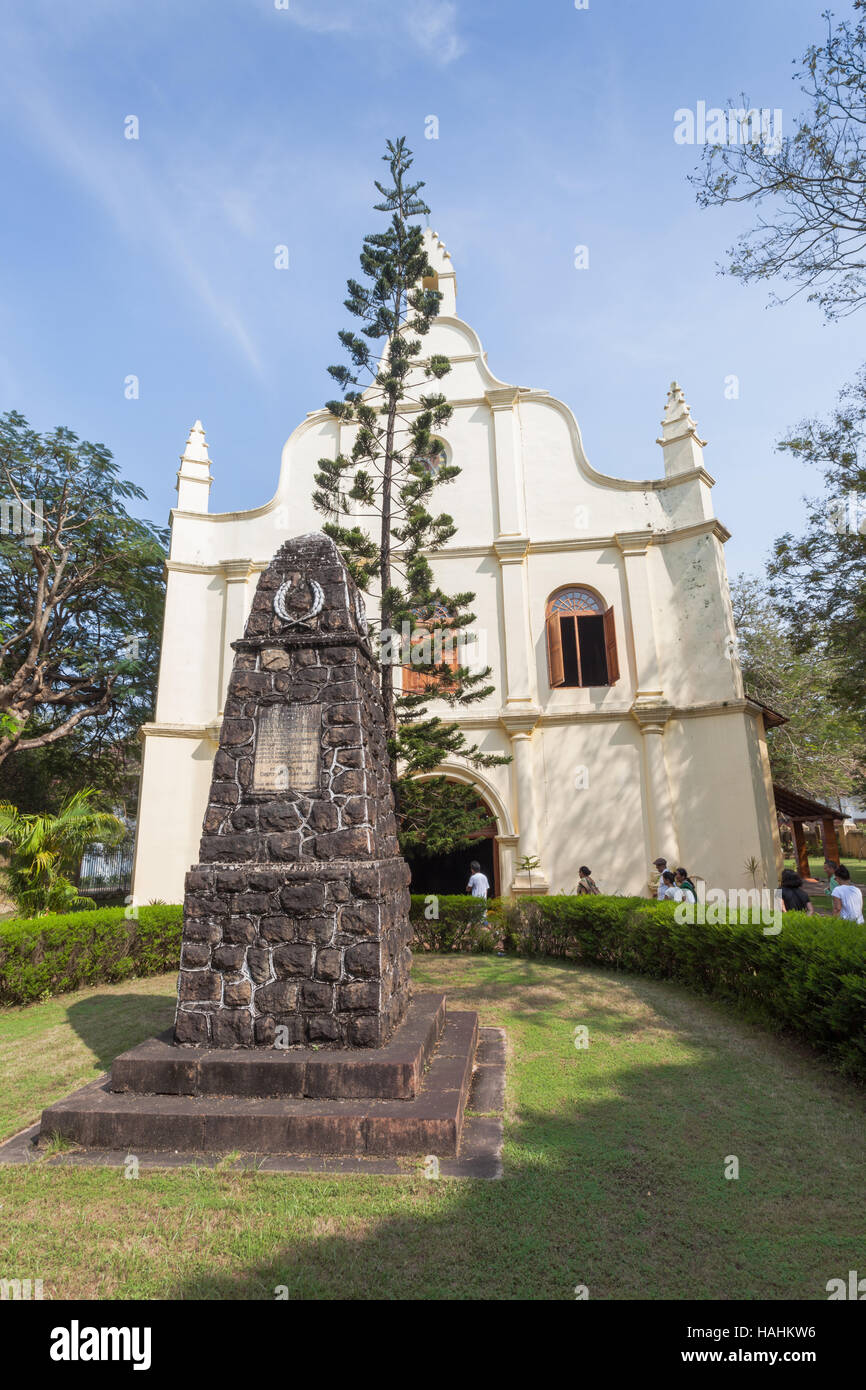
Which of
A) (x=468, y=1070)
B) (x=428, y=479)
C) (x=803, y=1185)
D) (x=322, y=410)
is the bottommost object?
(x=803, y=1185)

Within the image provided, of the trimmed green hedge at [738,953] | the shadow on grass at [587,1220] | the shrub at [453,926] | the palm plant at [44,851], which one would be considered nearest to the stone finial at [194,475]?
the palm plant at [44,851]

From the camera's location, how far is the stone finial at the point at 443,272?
48.1ft

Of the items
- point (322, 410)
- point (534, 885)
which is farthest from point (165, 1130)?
point (322, 410)

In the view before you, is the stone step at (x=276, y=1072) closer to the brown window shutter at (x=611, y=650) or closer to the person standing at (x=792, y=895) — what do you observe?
the person standing at (x=792, y=895)

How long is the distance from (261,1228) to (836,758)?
19.9m

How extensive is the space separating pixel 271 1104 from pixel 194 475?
13.2m

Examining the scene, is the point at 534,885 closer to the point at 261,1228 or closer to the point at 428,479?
the point at 428,479

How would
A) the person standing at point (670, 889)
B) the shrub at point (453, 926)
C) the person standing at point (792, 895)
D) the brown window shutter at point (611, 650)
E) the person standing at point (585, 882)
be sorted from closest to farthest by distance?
the person standing at point (792, 895) → the person standing at point (670, 889) → the shrub at point (453, 926) → the person standing at point (585, 882) → the brown window shutter at point (611, 650)

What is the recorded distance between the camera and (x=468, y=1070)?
441 centimetres

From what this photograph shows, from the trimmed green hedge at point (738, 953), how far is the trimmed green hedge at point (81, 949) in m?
4.82

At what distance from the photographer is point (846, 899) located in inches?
278

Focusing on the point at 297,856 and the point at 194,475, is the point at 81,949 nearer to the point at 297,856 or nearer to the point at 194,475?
the point at 297,856

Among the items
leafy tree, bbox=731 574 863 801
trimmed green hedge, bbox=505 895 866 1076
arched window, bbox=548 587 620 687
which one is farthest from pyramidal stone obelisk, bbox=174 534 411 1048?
leafy tree, bbox=731 574 863 801

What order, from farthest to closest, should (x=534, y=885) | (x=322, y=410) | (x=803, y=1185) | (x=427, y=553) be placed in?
(x=322, y=410) → (x=427, y=553) → (x=534, y=885) → (x=803, y=1185)
